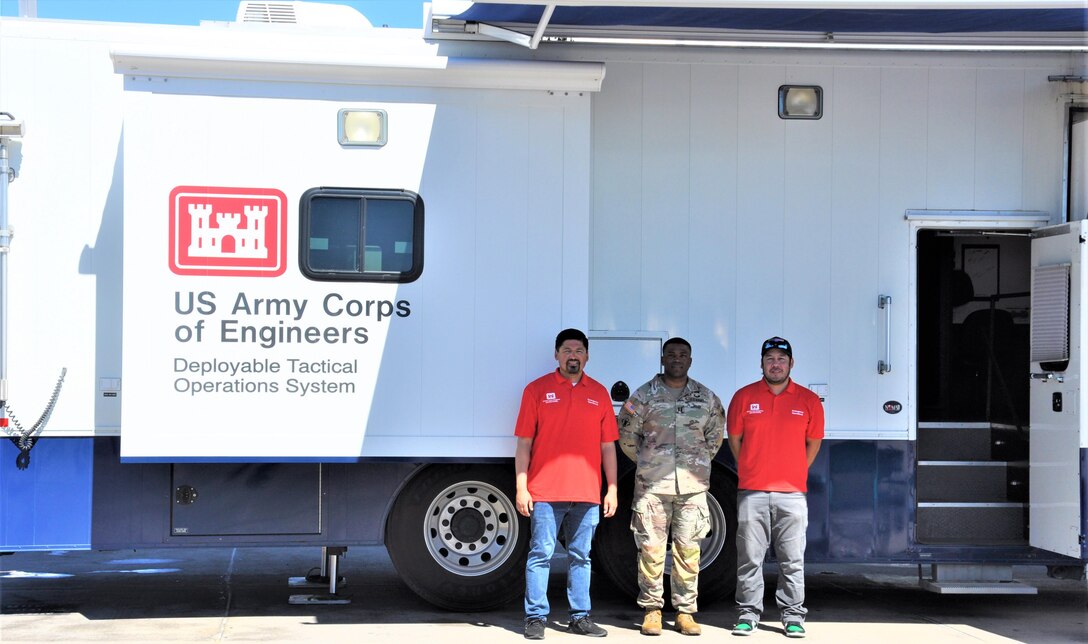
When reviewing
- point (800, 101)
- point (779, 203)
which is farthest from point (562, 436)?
point (800, 101)

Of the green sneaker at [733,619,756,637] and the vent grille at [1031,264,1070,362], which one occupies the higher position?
the vent grille at [1031,264,1070,362]

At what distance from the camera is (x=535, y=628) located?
600 cm

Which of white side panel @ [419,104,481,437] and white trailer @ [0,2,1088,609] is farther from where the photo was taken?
white side panel @ [419,104,481,437]

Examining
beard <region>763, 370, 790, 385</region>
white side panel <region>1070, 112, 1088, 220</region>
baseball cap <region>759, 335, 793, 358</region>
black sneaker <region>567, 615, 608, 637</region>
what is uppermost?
white side panel <region>1070, 112, 1088, 220</region>

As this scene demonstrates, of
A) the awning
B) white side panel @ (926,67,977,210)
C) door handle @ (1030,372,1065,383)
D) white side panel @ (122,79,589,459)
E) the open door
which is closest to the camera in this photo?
the awning

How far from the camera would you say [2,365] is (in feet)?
19.6

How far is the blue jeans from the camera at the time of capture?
19.9 feet

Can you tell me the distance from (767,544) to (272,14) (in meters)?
4.14

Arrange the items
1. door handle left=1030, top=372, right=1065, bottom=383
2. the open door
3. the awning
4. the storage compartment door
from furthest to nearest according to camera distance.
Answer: door handle left=1030, top=372, right=1065, bottom=383
the open door
the storage compartment door
the awning

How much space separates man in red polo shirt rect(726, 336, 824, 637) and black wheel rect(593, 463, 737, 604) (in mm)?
354

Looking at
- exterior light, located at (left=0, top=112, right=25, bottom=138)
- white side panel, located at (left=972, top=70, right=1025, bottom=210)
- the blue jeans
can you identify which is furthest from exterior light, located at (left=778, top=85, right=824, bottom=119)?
exterior light, located at (left=0, top=112, right=25, bottom=138)

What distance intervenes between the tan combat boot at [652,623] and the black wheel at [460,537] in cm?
78

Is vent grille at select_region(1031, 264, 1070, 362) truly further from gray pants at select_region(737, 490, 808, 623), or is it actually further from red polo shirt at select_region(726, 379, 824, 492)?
gray pants at select_region(737, 490, 808, 623)

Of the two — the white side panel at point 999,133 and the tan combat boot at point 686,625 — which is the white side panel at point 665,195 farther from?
the white side panel at point 999,133
